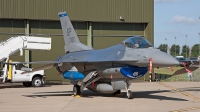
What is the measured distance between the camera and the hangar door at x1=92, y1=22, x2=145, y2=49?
1286 inches

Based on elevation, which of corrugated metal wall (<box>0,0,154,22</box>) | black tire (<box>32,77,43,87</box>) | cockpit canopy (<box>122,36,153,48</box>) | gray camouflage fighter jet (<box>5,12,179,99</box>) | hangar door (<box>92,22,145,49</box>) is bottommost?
black tire (<box>32,77,43,87</box>)

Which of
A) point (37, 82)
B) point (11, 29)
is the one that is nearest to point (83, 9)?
point (11, 29)

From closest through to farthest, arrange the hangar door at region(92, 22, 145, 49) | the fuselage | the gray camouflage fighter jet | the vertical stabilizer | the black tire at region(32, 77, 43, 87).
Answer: the fuselage
the gray camouflage fighter jet
the vertical stabilizer
the black tire at region(32, 77, 43, 87)
the hangar door at region(92, 22, 145, 49)

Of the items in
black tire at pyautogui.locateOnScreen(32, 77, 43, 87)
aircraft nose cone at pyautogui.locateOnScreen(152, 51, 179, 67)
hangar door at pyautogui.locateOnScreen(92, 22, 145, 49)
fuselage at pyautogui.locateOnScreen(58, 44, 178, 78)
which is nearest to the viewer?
aircraft nose cone at pyautogui.locateOnScreen(152, 51, 179, 67)

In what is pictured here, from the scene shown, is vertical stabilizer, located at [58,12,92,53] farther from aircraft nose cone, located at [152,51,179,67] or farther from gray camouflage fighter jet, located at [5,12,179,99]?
aircraft nose cone, located at [152,51,179,67]

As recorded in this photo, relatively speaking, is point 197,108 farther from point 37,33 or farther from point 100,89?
point 37,33

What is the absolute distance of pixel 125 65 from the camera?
15.8 meters

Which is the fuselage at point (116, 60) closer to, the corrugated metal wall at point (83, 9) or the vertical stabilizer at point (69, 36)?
the vertical stabilizer at point (69, 36)

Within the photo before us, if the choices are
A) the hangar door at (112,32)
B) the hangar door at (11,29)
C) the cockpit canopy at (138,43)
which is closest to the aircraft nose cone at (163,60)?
the cockpit canopy at (138,43)

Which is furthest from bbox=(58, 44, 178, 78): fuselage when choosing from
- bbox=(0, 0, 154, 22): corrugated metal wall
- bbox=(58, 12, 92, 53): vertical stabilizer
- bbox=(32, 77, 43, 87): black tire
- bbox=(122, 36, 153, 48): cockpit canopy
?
bbox=(0, 0, 154, 22): corrugated metal wall

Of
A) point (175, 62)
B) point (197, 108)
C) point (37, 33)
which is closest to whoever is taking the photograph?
point (197, 108)

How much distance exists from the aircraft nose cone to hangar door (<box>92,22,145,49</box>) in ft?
59.2

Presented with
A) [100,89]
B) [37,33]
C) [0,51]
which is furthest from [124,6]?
[100,89]

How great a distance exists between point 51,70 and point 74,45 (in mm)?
11785
